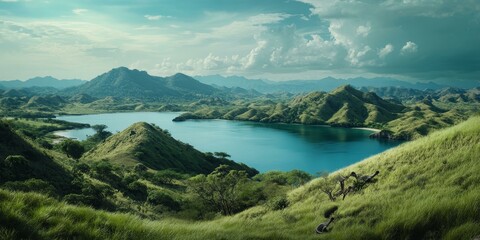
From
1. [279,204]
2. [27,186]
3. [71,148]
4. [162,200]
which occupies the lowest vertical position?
[162,200]

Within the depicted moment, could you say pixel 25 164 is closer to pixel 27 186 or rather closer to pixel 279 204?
pixel 27 186

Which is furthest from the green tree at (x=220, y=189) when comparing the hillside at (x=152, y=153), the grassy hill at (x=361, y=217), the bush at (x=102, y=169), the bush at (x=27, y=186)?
the hillside at (x=152, y=153)

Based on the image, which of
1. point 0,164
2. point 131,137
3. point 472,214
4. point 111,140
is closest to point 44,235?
point 472,214

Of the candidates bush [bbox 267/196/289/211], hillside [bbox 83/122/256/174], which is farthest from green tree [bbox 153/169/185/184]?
bush [bbox 267/196/289/211]

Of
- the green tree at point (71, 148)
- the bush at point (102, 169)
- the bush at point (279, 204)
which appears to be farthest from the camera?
the green tree at point (71, 148)

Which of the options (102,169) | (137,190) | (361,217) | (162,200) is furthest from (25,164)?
(361,217)

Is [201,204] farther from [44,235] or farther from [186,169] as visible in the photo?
[186,169]

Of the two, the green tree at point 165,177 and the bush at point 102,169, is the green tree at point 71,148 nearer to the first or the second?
the green tree at point 165,177

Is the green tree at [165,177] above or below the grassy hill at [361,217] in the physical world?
below
